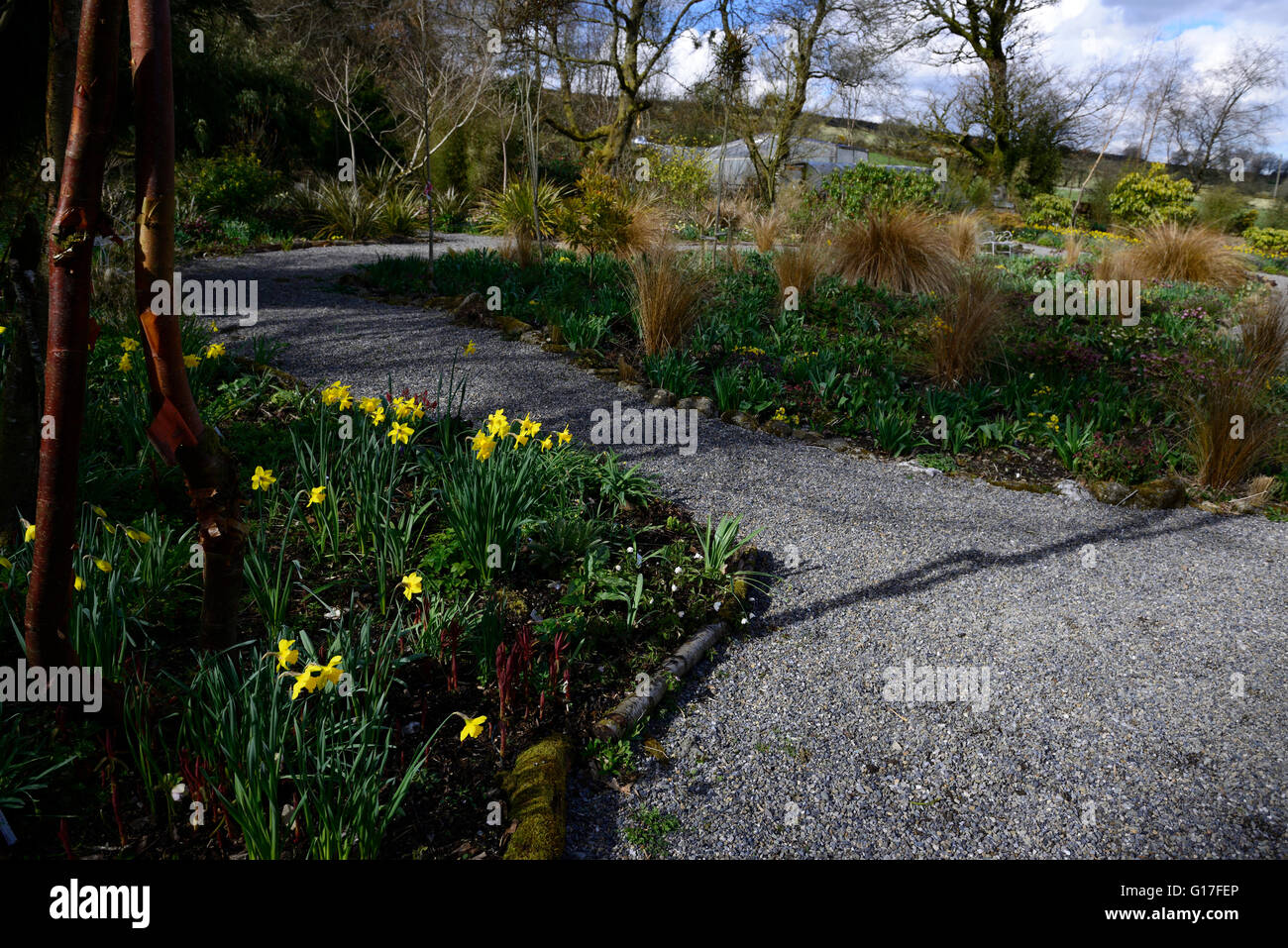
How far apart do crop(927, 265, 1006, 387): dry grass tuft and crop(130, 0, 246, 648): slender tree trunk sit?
16.2ft

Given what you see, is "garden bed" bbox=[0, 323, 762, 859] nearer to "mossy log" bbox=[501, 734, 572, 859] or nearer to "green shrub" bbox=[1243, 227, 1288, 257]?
"mossy log" bbox=[501, 734, 572, 859]

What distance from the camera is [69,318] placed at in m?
1.52

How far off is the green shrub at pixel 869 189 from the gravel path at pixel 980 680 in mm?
Result: 8027

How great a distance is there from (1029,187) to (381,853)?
73.1 feet

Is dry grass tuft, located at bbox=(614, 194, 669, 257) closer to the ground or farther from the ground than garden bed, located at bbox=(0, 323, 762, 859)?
farther from the ground

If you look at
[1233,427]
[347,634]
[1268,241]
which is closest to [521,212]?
[1233,427]

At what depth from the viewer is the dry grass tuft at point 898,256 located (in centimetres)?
738

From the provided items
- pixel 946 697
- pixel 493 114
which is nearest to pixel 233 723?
pixel 946 697

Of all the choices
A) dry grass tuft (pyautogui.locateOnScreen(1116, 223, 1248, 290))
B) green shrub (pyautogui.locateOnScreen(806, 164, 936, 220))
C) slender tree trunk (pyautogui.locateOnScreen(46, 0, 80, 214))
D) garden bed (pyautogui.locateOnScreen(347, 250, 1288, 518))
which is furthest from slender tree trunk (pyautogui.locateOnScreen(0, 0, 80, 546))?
green shrub (pyautogui.locateOnScreen(806, 164, 936, 220))

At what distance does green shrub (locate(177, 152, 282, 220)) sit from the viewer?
10.2m

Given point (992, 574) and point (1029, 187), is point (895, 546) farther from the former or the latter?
point (1029, 187)

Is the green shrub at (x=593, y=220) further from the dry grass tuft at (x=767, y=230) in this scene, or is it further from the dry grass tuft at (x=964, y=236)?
the dry grass tuft at (x=964, y=236)

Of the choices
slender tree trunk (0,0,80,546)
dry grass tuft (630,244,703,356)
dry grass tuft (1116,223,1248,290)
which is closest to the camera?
slender tree trunk (0,0,80,546)
